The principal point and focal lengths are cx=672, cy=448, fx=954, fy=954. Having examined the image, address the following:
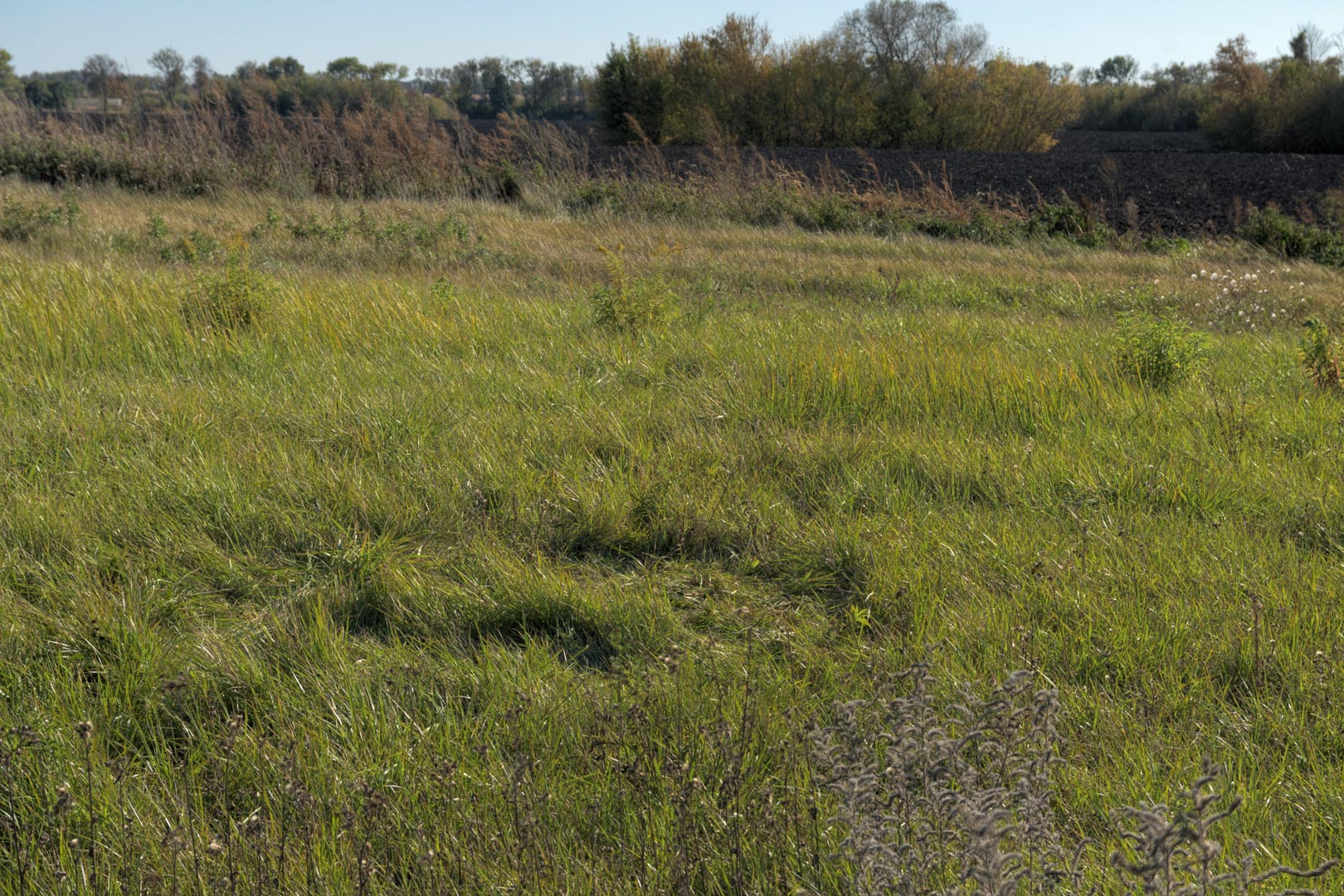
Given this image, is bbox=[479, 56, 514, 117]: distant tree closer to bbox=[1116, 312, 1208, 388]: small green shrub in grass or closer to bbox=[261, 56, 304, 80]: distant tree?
bbox=[261, 56, 304, 80]: distant tree

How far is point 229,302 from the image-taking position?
19.1 feet

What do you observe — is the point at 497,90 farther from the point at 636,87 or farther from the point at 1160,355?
the point at 1160,355

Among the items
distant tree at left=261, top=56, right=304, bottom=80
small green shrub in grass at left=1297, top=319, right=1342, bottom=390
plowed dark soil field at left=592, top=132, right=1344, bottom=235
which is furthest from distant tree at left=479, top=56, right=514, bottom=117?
small green shrub in grass at left=1297, top=319, right=1342, bottom=390

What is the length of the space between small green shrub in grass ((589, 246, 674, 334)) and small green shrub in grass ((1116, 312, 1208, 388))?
2.86 meters

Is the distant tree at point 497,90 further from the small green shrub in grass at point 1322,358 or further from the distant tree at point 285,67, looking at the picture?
the small green shrub in grass at point 1322,358

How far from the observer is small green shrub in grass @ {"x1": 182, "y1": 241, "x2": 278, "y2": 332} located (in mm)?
5738

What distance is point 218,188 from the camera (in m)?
14.1

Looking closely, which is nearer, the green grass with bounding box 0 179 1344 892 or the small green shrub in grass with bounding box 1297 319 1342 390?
the green grass with bounding box 0 179 1344 892

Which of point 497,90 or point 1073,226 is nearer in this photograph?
point 1073,226

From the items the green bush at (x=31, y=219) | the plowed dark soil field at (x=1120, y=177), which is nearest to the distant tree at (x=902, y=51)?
the plowed dark soil field at (x=1120, y=177)

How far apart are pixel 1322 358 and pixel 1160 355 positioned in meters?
0.94

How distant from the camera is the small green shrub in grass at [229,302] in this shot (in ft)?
18.8

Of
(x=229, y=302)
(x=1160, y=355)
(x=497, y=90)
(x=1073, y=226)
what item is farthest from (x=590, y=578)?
(x=497, y=90)

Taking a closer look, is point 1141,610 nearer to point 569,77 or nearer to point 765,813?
point 765,813
